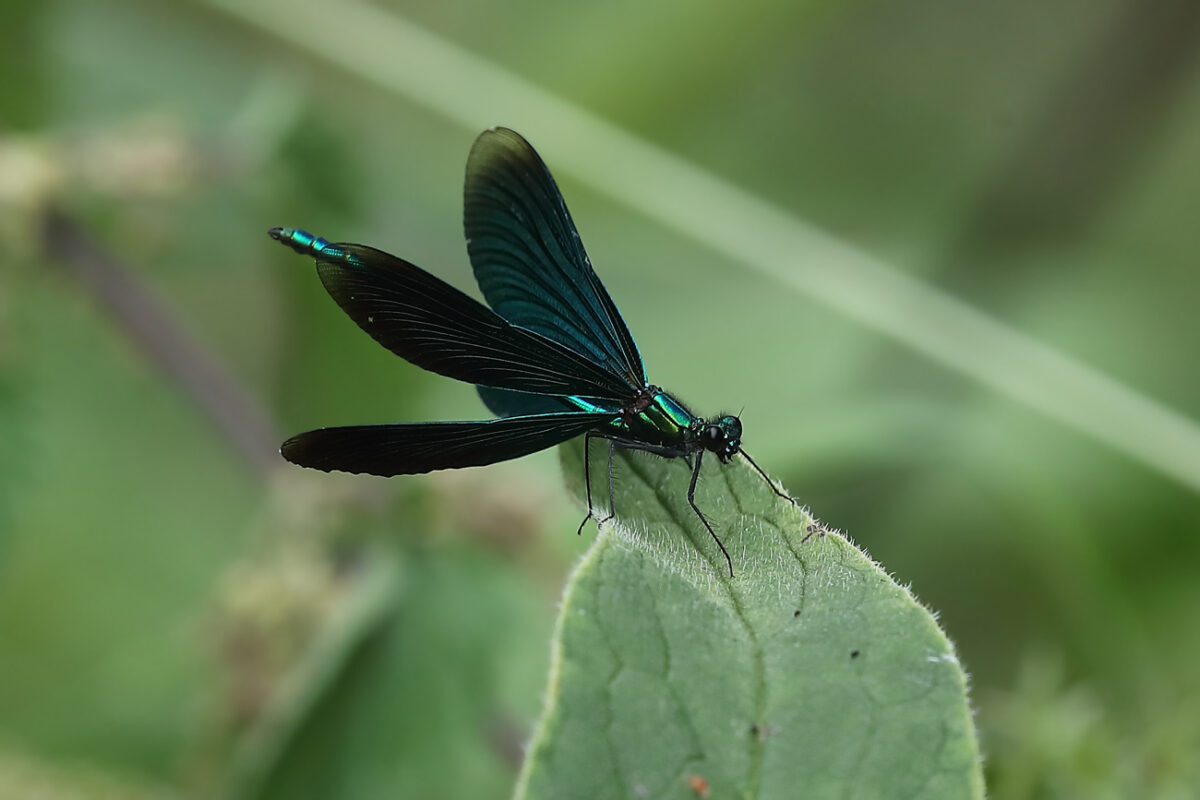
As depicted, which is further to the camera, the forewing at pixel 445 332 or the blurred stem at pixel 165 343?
the blurred stem at pixel 165 343

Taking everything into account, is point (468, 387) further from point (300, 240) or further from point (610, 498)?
point (610, 498)

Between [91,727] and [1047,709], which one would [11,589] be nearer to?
[91,727]

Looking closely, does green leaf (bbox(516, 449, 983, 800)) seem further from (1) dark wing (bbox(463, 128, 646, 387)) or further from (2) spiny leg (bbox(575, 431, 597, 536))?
(1) dark wing (bbox(463, 128, 646, 387))

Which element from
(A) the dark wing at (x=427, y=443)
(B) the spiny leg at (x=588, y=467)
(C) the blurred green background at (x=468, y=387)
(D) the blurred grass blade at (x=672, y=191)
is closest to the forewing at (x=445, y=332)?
(A) the dark wing at (x=427, y=443)

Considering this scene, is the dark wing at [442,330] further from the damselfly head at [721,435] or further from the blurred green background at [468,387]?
the blurred green background at [468,387]

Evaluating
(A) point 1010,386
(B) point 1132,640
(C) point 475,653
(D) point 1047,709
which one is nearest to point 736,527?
(D) point 1047,709

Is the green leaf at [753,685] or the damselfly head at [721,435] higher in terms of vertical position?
the damselfly head at [721,435]

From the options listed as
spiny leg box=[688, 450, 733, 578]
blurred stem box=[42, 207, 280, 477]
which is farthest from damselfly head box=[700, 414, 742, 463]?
blurred stem box=[42, 207, 280, 477]
